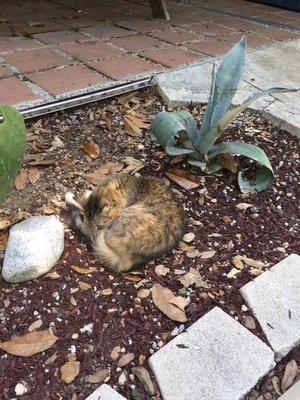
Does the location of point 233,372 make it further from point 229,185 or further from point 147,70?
point 147,70

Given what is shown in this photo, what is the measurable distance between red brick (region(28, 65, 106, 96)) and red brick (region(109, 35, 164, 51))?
1.90 feet

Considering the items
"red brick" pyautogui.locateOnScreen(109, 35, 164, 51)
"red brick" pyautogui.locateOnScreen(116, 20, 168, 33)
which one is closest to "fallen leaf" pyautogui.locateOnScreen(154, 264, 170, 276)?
"red brick" pyautogui.locateOnScreen(109, 35, 164, 51)

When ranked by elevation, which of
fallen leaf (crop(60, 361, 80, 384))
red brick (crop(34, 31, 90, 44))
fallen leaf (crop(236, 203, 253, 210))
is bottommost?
fallen leaf (crop(60, 361, 80, 384))

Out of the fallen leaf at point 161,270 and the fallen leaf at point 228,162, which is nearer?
the fallen leaf at point 161,270

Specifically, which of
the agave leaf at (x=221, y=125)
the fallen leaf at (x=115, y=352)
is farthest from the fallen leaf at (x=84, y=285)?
the agave leaf at (x=221, y=125)

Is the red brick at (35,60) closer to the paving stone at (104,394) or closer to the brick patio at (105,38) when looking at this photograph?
the brick patio at (105,38)

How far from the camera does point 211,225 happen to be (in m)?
1.77

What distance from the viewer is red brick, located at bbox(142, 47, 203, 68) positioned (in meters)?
2.80

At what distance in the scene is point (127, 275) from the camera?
1507 mm

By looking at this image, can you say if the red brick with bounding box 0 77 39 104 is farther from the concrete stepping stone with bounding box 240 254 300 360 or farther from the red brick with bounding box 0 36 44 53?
the concrete stepping stone with bounding box 240 254 300 360

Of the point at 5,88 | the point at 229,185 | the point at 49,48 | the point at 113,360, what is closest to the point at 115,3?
the point at 49,48

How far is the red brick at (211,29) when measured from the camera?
3536 millimetres

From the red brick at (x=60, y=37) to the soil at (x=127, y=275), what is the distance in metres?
0.90

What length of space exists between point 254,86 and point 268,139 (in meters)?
0.55
